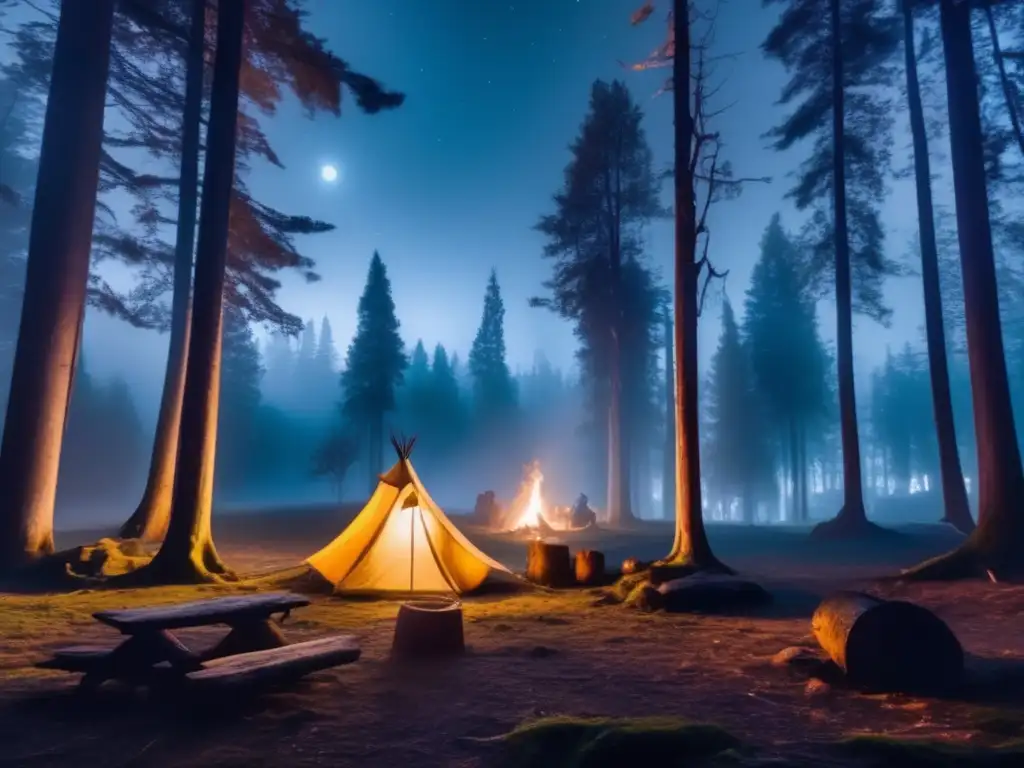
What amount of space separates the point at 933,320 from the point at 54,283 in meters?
22.0

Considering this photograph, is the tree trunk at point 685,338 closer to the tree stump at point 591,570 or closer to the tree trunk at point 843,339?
the tree stump at point 591,570

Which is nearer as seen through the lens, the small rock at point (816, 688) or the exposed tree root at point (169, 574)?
the small rock at point (816, 688)

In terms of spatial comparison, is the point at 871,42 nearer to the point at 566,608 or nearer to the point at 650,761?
the point at 566,608

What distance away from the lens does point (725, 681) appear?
5441 millimetres

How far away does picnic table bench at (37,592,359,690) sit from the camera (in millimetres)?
4602

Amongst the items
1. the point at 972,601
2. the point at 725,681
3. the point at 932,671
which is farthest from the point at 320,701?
the point at 972,601

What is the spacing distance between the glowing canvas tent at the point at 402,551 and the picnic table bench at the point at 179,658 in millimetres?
4906

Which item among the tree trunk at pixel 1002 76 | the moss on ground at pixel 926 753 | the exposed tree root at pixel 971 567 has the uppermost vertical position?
the tree trunk at pixel 1002 76

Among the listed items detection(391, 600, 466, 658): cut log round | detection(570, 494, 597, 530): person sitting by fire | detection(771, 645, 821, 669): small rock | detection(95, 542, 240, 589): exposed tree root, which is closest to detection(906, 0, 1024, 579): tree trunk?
detection(771, 645, 821, 669): small rock

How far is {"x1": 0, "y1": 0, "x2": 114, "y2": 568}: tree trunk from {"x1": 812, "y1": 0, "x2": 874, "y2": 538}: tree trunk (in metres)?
19.0

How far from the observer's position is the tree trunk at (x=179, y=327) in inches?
559

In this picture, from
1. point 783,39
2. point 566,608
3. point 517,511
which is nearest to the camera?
point 566,608

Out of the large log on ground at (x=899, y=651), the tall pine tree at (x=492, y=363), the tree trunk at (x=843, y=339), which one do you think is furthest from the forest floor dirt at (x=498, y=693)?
the tall pine tree at (x=492, y=363)

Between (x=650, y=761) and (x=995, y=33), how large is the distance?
836 inches
